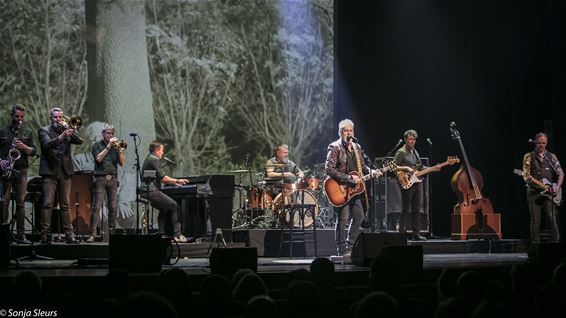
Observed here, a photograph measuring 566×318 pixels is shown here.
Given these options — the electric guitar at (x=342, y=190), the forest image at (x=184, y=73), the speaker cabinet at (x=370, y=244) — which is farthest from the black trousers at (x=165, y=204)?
the speaker cabinet at (x=370, y=244)

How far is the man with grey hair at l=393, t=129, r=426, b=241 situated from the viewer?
12.9m

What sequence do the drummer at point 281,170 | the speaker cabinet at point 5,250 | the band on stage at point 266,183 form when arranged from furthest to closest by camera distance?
the drummer at point 281,170
the band on stage at point 266,183
the speaker cabinet at point 5,250

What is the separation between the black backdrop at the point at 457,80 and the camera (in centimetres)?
1452

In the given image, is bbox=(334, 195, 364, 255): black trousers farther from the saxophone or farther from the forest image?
the forest image

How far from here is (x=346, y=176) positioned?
10.5 metres

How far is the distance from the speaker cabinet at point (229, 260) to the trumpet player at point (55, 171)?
4.56 meters

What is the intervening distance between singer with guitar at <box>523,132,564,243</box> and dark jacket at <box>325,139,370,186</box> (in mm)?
3129

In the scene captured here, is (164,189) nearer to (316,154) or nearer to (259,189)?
(259,189)

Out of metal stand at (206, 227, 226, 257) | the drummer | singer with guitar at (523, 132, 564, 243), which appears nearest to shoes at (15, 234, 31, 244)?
metal stand at (206, 227, 226, 257)

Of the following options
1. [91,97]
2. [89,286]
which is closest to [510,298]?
[89,286]

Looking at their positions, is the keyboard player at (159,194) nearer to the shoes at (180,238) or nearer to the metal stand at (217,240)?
the shoes at (180,238)

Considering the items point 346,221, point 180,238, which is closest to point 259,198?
point 180,238

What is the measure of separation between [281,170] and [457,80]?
4.46 meters

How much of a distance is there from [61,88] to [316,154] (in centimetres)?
565
